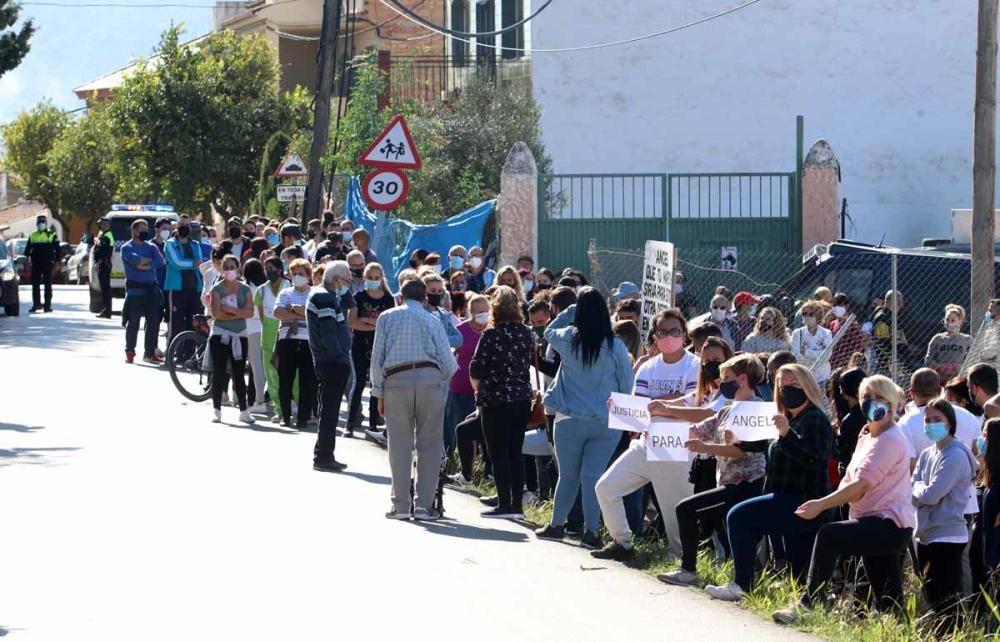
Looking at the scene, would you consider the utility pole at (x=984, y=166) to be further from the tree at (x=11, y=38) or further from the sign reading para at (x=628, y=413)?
the tree at (x=11, y=38)

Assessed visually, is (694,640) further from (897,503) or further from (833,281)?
(833,281)

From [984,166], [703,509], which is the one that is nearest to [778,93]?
[984,166]

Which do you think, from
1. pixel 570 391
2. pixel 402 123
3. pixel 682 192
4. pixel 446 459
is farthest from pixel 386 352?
pixel 682 192

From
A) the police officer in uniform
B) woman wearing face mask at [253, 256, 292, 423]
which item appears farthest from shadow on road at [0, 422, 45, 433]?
the police officer in uniform

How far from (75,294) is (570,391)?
31736mm

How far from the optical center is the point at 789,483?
9.42m

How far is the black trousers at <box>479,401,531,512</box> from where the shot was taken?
1234 cm

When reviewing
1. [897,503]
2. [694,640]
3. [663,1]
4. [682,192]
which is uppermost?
[663,1]

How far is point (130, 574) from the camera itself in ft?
32.0

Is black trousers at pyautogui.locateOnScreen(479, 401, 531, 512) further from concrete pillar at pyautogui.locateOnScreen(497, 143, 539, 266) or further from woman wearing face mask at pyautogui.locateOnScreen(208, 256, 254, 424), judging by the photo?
concrete pillar at pyautogui.locateOnScreen(497, 143, 539, 266)

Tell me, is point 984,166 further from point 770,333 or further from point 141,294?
point 141,294

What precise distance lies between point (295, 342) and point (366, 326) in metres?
1.05

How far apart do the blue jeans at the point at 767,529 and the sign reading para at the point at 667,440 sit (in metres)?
0.86

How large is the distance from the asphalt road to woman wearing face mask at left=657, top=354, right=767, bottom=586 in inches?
10.2
